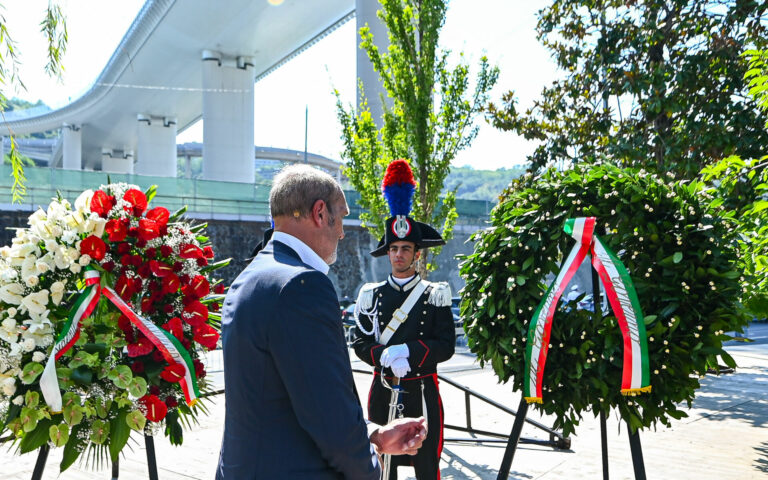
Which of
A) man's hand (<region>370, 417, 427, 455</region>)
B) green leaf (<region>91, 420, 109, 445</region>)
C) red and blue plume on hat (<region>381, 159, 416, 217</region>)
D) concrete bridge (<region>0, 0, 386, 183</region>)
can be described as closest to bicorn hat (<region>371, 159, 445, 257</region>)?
red and blue plume on hat (<region>381, 159, 416, 217</region>)

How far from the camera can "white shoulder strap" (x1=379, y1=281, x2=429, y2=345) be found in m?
4.73

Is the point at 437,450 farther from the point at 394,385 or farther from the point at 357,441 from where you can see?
the point at 357,441

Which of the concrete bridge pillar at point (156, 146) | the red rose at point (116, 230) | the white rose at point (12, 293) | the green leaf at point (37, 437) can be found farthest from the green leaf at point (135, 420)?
the concrete bridge pillar at point (156, 146)

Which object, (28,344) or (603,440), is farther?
(603,440)

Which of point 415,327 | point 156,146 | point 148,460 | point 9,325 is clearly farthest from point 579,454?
point 156,146

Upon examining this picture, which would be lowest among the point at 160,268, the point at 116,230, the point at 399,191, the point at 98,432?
the point at 98,432

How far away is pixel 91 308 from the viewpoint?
3.71 m

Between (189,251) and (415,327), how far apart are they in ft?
5.53

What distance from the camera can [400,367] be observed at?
4371 millimetres

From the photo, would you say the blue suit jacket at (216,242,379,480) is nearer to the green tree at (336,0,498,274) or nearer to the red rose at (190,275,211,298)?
the red rose at (190,275,211,298)

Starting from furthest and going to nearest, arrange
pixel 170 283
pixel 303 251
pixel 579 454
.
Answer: pixel 579 454 → pixel 170 283 → pixel 303 251

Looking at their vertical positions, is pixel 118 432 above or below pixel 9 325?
below

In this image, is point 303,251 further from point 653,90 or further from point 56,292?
point 653,90

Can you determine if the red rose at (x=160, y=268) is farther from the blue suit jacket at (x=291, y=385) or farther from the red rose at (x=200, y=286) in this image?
the blue suit jacket at (x=291, y=385)
